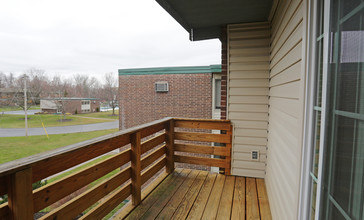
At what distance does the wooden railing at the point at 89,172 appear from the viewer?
111cm

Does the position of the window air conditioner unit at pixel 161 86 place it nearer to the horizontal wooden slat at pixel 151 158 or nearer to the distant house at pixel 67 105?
the horizontal wooden slat at pixel 151 158

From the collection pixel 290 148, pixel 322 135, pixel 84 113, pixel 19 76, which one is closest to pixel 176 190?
pixel 290 148

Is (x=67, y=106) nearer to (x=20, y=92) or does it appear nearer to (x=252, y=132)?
(x=20, y=92)

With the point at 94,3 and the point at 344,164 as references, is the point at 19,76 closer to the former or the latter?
the point at 94,3

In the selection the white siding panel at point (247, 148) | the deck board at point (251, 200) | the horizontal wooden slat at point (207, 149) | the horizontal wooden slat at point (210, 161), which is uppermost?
the white siding panel at point (247, 148)

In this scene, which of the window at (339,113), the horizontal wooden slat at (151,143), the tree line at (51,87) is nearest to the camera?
the window at (339,113)

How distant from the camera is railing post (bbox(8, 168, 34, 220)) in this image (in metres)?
1.09

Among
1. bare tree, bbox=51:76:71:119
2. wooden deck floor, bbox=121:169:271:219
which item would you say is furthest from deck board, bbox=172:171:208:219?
bare tree, bbox=51:76:71:119

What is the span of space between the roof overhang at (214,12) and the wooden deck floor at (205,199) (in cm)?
224

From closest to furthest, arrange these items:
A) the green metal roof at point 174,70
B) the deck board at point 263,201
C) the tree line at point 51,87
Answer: the deck board at point 263,201
the green metal roof at point 174,70
the tree line at point 51,87

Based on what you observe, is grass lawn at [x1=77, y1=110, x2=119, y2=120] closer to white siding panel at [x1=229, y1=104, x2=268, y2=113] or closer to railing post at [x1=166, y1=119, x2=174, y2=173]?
railing post at [x1=166, y1=119, x2=174, y2=173]

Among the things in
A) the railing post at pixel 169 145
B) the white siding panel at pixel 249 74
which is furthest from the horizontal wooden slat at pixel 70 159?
the white siding panel at pixel 249 74

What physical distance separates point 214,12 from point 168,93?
6.10 m

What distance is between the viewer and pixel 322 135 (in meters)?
0.91
